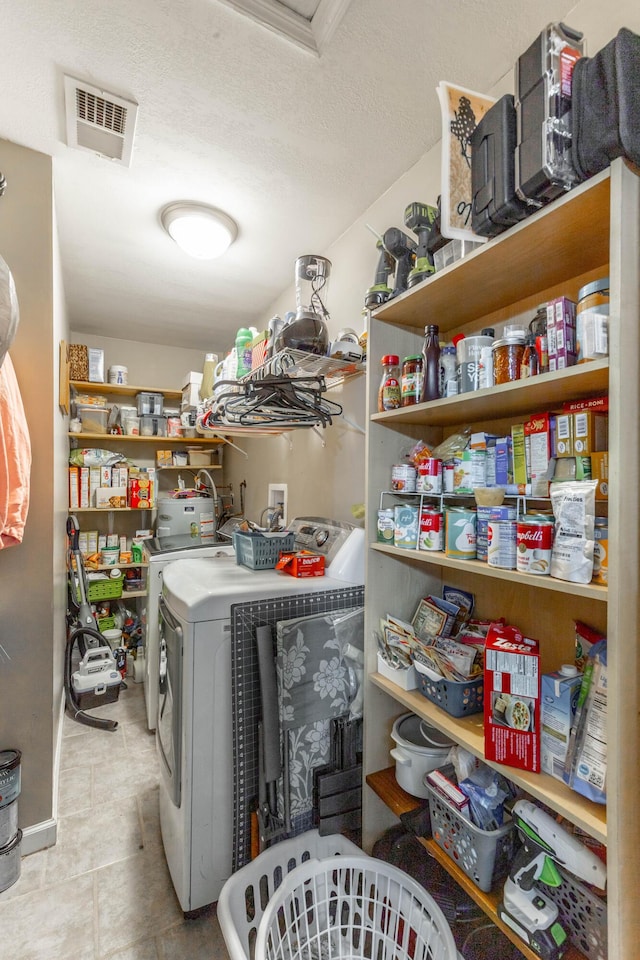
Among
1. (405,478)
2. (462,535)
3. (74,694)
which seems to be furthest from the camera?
(74,694)

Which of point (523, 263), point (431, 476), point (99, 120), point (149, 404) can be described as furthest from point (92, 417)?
point (523, 263)

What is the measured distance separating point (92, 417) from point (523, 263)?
11.3 feet

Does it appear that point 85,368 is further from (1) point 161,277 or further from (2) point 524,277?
(2) point 524,277

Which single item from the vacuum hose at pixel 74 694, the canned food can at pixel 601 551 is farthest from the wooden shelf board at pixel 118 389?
the canned food can at pixel 601 551

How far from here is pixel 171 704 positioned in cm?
143

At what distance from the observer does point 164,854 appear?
165 cm

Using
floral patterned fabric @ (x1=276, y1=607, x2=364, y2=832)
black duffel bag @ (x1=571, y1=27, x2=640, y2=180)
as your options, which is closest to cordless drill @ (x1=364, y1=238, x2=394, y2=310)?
black duffel bag @ (x1=571, y1=27, x2=640, y2=180)

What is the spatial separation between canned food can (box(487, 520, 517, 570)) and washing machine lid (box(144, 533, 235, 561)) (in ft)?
4.88

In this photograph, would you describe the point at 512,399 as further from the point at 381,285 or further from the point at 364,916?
the point at 364,916

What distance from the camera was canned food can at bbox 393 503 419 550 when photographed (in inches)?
48.3

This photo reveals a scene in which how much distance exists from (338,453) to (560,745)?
1433 millimetres

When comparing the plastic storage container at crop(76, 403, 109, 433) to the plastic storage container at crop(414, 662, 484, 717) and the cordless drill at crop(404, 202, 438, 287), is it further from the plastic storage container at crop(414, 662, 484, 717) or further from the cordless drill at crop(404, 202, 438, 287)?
the plastic storage container at crop(414, 662, 484, 717)

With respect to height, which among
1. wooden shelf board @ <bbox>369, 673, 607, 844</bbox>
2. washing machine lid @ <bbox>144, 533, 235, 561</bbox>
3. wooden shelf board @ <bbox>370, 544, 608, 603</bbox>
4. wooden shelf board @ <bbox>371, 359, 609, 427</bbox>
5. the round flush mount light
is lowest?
wooden shelf board @ <bbox>369, 673, 607, 844</bbox>

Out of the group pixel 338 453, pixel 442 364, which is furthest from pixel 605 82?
pixel 338 453
